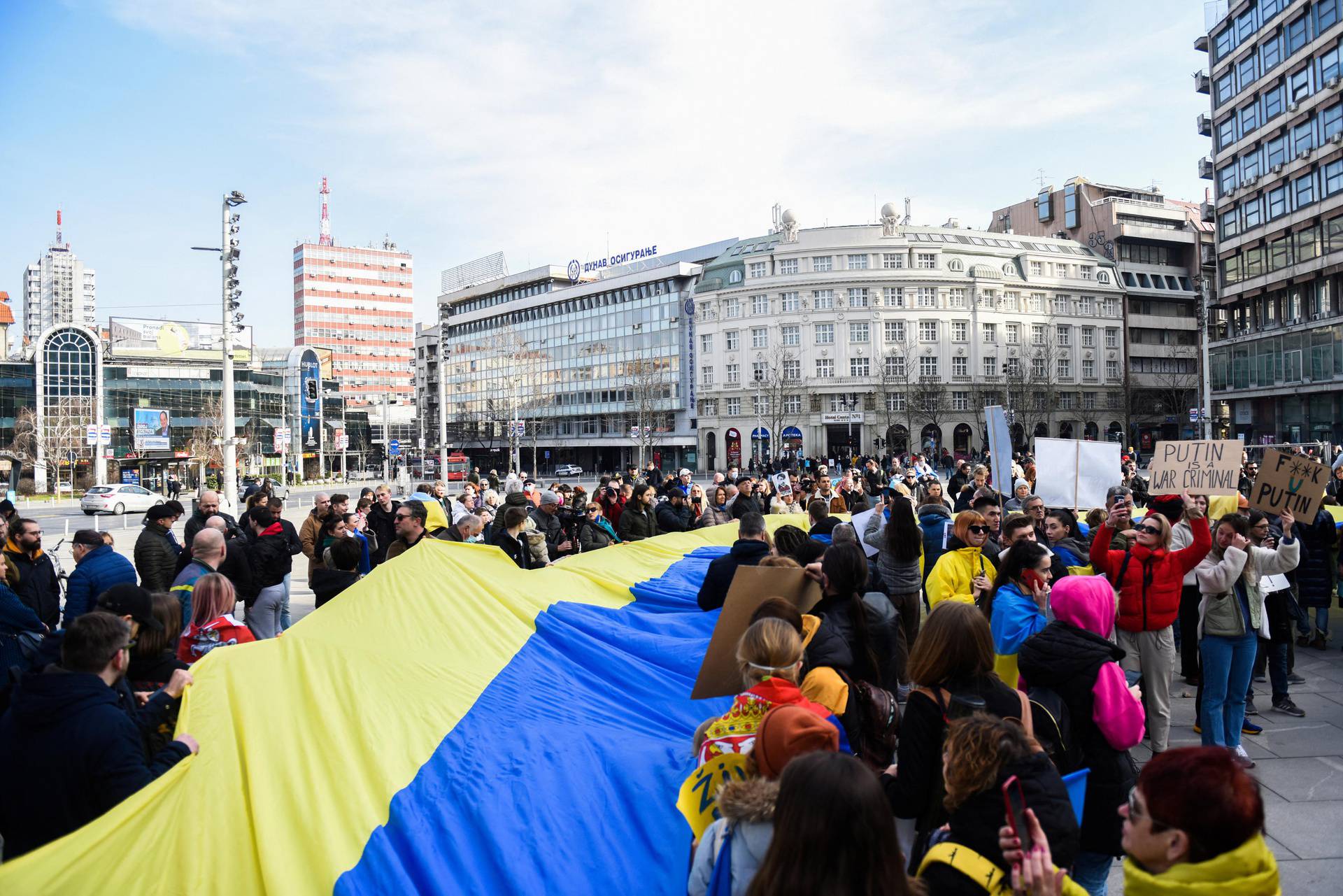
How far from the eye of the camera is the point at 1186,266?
89938mm

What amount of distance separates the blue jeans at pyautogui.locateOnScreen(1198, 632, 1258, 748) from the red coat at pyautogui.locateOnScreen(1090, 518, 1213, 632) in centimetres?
48

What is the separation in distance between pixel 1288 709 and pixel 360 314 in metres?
166

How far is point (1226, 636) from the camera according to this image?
6.86 meters

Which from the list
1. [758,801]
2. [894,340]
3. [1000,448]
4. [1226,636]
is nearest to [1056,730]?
[758,801]

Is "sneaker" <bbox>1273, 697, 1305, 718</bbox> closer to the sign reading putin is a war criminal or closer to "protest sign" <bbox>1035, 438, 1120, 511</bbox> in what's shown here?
the sign reading putin is a war criminal

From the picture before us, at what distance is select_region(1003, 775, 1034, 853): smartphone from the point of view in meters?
2.84

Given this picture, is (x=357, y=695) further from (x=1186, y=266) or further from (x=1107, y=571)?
(x=1186, y=266)

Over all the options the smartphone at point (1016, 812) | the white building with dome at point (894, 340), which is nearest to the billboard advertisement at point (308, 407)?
the white building with dome at point (894, 340)

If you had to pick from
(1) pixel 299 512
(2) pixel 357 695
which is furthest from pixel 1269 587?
(1) pixel 299 512

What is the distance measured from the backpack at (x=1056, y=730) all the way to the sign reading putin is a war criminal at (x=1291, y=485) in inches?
267

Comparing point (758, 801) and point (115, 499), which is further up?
point (758, 801)

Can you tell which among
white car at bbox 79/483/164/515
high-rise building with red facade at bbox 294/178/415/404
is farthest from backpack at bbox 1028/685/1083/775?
high-rise building with red facade at bbox 294/178/415/404

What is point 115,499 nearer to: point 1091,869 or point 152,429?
point 152,429

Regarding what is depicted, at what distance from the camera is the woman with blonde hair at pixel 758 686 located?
150 inches
